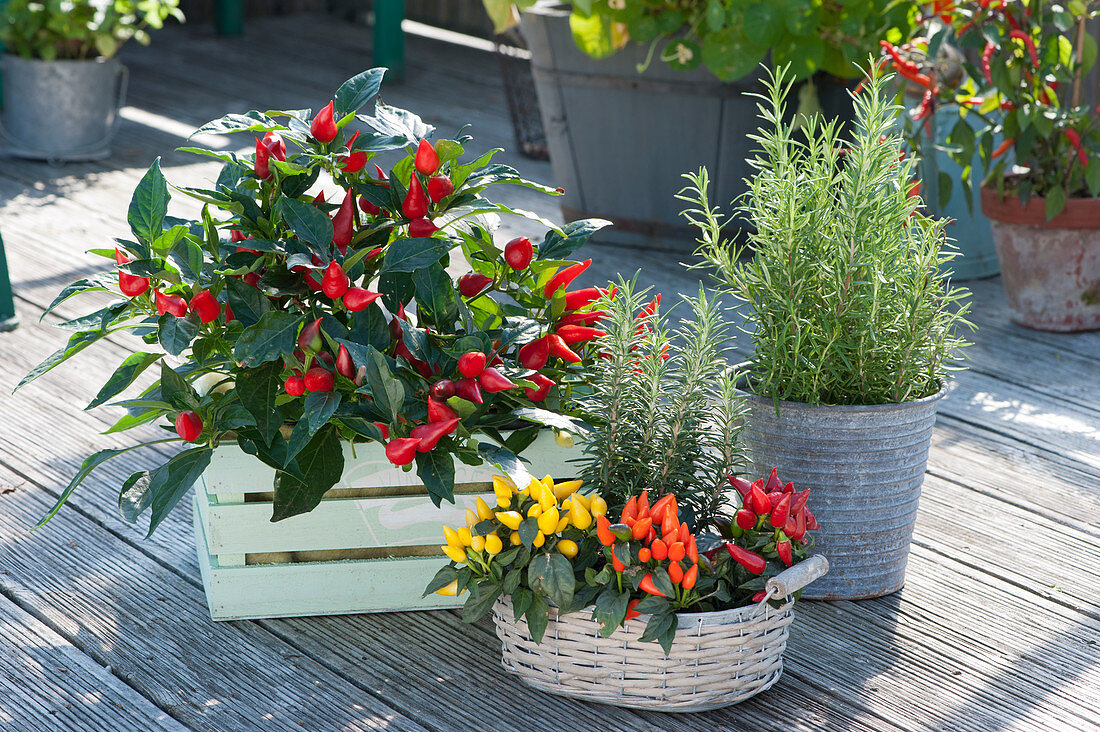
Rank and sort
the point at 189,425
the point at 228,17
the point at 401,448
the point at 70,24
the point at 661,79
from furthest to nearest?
the point at 228,17
the point at 70,24
the point at 661,79
the point at 189,425
the point at 401,448

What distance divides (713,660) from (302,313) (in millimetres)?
633

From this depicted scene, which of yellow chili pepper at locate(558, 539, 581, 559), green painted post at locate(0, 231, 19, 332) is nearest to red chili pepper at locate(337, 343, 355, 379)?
yellow chili pepper at locate(558, 539, 581, 559)

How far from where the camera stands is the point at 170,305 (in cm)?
136

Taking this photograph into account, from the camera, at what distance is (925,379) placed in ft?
5.28

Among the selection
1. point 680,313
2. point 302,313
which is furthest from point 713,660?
point 680,313

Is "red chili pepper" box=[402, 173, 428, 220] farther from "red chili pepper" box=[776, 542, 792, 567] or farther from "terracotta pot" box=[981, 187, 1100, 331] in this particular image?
"terracotta pot" box=[981, 187, 1100, 331]

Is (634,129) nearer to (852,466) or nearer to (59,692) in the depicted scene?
(852,466)

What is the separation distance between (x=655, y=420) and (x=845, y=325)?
294mm

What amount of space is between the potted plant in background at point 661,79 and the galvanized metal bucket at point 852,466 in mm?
1387

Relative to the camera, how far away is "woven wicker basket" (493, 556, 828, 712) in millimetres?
1362

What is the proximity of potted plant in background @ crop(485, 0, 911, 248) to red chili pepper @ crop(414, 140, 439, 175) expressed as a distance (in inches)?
60.2

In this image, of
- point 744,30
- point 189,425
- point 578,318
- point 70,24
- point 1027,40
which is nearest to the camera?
point 189,425

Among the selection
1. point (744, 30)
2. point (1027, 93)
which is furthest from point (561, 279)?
point (1027, 93)

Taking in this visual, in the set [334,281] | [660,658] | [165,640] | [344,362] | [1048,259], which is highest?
[334,281]
